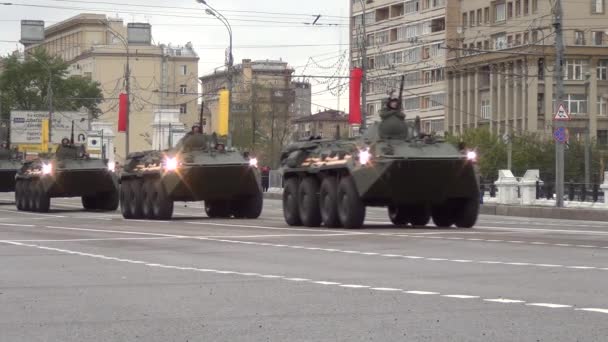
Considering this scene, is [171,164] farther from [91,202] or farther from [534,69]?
[534,69]

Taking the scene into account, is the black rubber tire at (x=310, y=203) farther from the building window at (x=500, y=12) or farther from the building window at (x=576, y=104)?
the building window at (x=500, y=12)

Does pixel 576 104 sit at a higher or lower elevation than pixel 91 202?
higher

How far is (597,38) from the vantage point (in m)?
98.2

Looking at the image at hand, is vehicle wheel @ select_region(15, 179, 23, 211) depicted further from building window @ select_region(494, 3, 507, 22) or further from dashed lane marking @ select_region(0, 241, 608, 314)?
building window @ select_region(494, 3, 507, 22)

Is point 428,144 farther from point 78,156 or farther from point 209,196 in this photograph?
point 78,156

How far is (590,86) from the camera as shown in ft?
318

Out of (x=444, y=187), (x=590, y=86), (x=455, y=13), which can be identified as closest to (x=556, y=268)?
(x=444, y=187)

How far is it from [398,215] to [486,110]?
7401 centimetres

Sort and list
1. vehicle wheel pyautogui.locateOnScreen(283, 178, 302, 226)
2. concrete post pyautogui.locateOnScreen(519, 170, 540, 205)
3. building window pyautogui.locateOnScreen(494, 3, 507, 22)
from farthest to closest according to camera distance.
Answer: building window pyautogui.locateOnScreen(494, 3, 507, 22) < concrete post pyautogui.locateOnScreen(519, 170, 540, 205) < vehicle wheel pyautogui.locateOnScreen(283, 178, 302, 226)

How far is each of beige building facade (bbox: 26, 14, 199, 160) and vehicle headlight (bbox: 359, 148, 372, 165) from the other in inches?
2971

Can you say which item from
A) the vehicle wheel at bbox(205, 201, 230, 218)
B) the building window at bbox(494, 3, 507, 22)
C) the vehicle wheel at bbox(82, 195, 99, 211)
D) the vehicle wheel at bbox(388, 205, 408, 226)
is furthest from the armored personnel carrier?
the building window at bbox(494, 3, 507, 22)

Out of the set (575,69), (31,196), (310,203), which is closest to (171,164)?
(310,203)

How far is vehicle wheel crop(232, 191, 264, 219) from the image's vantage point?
36.3 metres

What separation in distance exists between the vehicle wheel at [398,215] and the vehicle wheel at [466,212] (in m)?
1.92
